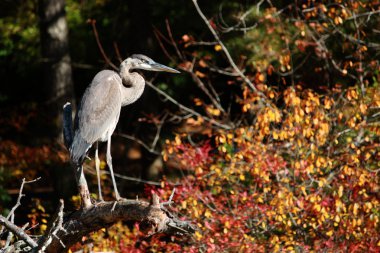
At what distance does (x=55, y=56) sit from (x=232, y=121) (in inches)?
122

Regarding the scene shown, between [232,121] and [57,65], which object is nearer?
[57,65]

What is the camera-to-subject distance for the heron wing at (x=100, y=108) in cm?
643

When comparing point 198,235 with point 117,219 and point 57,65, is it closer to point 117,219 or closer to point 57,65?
point 117,219

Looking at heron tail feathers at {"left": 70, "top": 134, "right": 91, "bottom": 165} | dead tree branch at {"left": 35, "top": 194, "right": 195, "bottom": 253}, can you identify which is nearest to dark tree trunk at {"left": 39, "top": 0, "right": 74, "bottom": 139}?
heron tail feathers at {"left": 70, "top": 134, "right": 91, "bottom": 165}

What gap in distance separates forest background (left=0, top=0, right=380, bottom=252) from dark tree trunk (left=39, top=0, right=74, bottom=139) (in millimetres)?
23

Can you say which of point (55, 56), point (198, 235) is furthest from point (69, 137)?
→ point (55, 56)

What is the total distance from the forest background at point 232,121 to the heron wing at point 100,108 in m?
1.00

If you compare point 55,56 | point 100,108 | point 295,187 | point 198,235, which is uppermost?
point 100,108

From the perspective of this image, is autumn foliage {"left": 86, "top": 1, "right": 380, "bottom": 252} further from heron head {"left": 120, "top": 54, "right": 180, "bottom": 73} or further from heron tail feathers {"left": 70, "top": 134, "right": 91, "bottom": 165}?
heron tail feathers {"left": 70, "top": 134, "right": 91, "bottom": 165}

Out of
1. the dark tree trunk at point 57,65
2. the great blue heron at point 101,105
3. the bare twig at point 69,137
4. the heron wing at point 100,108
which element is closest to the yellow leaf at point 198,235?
the great blue heron at point 101,105

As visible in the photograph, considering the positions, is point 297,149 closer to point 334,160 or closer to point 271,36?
point 334,160

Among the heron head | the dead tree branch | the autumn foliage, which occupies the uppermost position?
the heron head

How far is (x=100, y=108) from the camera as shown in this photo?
6.50m

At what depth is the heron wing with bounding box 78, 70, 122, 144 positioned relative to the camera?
643 centimetres
